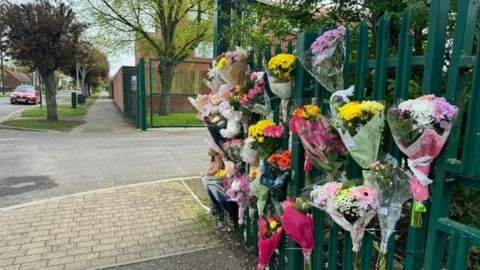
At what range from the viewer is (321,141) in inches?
78.2

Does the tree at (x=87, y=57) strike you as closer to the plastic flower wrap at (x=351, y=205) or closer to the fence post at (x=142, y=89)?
the fence post at (x=142, y=89)

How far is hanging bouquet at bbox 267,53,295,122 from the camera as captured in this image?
2459 mm

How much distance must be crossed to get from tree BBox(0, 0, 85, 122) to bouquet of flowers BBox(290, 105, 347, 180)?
43.4ft

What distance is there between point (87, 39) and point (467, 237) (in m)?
19.5

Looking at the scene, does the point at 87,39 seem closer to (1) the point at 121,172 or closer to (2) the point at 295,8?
(1) the point at 121,172

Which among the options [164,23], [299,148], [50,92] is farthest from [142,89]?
[299,148]

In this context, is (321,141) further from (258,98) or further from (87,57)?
(87,57)

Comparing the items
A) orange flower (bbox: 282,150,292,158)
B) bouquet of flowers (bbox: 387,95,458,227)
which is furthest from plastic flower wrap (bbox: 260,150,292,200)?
bouquet of flowers (bbox: 387,95,458,227)

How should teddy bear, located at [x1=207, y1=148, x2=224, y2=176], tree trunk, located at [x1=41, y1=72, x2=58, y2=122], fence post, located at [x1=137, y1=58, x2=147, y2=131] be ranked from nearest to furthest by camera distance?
teddy bear, located at [x1=207, y1=148, x2=224, y2=176], fence post, located at [x1=137, y1=58, x2=147, y2=131], tree trunk, located at [x1=41, y1=72, x2=58, y2=122]

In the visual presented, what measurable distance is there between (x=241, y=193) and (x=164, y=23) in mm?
15600

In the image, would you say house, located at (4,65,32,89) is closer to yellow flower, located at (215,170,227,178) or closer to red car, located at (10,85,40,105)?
red car, located at (10,85,40,105)

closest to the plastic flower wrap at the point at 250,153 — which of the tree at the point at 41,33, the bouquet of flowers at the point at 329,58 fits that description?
the bouquet of flowers at the point at 329,58

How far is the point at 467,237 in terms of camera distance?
1515 millimetres

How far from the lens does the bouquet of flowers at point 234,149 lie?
323 centimetres
